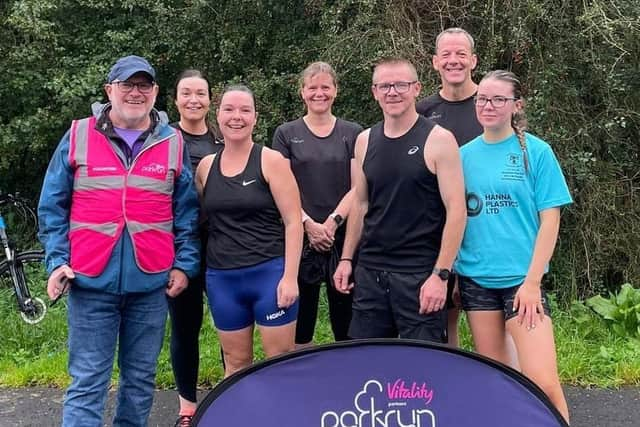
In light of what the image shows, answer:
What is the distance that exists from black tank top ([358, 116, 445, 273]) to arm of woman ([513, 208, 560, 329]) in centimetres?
42

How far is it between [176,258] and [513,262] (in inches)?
61.8

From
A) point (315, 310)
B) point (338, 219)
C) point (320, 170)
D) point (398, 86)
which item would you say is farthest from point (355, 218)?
point (315, 310)

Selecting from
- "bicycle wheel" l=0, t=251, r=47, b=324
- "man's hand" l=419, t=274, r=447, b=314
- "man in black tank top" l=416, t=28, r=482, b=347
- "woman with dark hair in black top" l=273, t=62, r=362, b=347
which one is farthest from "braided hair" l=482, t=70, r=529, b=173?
"bicycle wheel" l=0, t=251, r=47, b=324

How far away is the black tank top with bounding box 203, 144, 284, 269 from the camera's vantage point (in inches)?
138

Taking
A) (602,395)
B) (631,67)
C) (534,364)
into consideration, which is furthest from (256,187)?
(631,67)

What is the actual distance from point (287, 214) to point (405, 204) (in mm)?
607

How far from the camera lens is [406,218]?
325cm

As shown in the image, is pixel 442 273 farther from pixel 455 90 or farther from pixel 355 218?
pixel 455 90

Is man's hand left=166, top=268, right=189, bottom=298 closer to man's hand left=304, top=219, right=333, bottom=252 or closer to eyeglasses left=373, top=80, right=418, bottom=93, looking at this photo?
man's hand left=304, top=219, right=333, bottom=252

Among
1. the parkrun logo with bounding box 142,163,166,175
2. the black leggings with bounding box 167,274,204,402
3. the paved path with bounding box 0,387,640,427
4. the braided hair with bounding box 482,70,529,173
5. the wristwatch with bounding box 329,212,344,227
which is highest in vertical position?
the braided hair with bounding box 482,70,529,173

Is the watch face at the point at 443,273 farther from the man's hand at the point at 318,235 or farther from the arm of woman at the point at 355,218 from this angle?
the man's hand at the point at 318,235

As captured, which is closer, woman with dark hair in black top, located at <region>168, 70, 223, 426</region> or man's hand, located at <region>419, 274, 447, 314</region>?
man's hand, located at <region>419, 274, 447, 314</region>

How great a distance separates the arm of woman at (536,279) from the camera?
306cm

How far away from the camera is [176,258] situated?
3.49 metres
